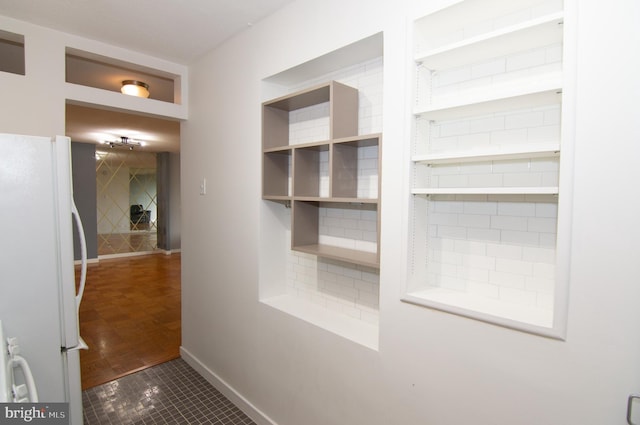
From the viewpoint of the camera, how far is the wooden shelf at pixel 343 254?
1.68 meters

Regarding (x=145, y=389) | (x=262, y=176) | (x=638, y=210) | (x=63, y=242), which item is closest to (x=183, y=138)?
(x=262, y=176)

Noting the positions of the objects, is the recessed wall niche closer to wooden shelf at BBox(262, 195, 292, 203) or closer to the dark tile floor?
wooden shelf at BBox(262, 195, 292, 203)

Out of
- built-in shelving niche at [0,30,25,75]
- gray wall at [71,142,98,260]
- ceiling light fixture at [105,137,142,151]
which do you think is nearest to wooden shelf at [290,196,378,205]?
built-in shelving niche at [0,30,25,75]

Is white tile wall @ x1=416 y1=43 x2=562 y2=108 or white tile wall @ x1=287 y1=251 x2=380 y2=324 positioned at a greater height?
white tile wall @ x1=416 y1=43 x2=562 y2=108

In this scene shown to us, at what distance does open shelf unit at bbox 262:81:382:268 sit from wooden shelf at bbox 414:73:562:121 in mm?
321

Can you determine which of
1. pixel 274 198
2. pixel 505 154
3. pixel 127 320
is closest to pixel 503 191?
pixel 505 154

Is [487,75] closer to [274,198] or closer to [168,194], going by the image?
[274,198]

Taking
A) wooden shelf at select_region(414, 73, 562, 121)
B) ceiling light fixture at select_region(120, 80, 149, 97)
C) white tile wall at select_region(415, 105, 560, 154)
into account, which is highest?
ceiling light fixture at select_region(120, 80, 149, 97)

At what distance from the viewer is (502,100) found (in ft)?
A: 3.94

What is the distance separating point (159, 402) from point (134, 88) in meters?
2.87

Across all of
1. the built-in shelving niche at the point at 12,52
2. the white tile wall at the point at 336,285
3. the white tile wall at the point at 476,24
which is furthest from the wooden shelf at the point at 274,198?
the built-in shelving niche at the point at 12,52

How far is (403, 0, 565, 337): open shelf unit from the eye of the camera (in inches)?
47.7

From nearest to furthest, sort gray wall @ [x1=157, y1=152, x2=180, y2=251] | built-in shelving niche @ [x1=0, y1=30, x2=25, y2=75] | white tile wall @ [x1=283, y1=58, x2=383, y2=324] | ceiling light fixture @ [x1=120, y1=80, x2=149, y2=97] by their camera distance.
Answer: white tile wall @ [x1=283, y1=58, x2=383, y2=324] < built-in shelving niche @ [x1=0, y1=30, x2=25, y2=75] < ceiling light fixture @ [x1=120, y1=80, x2=149, y2=97] < gray wall @ [x1=157, y1=152, x2=180, y2=251]

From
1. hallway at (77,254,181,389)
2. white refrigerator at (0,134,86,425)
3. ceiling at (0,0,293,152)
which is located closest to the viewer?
white refrigerator at (0,134,86,425)
